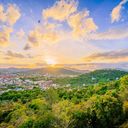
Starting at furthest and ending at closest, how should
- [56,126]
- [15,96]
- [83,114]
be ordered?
1. [15,96]
2. [83,114]
3. [56,126]

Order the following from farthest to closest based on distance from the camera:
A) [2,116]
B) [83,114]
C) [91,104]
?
[2,116] → [91,104] → [83,114]

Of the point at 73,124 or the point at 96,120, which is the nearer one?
the point at 73,124

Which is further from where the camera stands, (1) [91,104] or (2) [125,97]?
(2) [125,97]

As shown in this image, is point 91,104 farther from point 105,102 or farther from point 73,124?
point 73,124

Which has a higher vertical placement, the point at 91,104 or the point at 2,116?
the point at 91,104

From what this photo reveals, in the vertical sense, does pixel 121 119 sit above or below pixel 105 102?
below

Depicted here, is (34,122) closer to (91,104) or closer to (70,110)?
(70,110)

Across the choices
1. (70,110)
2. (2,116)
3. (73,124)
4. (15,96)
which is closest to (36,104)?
(2,116)

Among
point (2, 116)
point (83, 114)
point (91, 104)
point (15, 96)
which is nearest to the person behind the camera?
point (83, 114)

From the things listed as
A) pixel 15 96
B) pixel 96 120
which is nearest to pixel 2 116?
pixel 96 120
